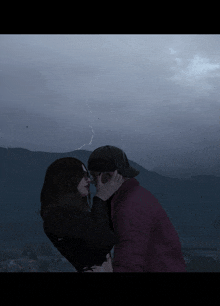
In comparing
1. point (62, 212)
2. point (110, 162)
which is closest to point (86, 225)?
point (62, 212)

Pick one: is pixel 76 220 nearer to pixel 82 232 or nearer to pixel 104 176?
pixel 82 232

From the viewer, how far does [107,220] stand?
4.53 feet

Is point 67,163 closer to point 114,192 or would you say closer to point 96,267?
point 114,192

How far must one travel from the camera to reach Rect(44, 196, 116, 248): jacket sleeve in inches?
53.2

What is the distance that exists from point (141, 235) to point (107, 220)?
0.23 meters

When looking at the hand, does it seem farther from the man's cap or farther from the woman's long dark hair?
the woman's long dark hair

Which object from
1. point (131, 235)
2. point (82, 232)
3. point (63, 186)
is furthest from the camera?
point (63, 186)

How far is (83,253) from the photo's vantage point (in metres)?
1.41

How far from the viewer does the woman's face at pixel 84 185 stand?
1564 mm

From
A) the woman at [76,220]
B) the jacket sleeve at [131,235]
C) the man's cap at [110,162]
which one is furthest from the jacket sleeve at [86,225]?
the man's cap at [110,162]
